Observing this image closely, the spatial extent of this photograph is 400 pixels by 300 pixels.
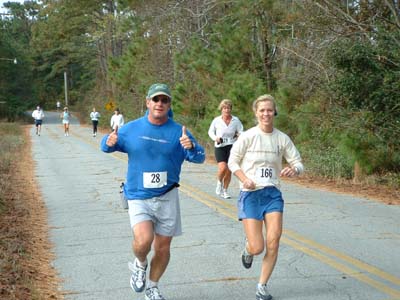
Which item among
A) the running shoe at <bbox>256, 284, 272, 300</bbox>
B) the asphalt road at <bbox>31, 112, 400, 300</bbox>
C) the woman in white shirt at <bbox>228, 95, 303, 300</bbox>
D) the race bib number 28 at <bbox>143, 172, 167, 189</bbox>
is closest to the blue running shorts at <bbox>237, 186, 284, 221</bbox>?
the woman in white shirt at <bbox>228, 95, 303, 300</bbox>

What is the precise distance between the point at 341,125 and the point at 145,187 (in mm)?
9807

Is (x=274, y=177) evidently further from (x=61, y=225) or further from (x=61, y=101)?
(x=61, y=101)

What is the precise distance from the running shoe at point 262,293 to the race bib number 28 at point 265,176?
0.91 m

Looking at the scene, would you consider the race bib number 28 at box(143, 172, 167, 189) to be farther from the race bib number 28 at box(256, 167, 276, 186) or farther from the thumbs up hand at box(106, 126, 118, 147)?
the race bib number 28 at box(256, 167, 276, 186)

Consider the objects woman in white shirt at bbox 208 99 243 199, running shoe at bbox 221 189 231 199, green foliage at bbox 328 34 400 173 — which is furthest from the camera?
green foliage at bbox 328 34 400 173

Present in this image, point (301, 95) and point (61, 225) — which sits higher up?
point (301, 95)

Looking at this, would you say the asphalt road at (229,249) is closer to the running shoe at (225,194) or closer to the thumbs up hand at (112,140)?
the running shoe at (225,194)

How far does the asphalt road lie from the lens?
5.98 metres

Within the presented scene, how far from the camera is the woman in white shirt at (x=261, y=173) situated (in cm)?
562

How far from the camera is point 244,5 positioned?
20.0 m

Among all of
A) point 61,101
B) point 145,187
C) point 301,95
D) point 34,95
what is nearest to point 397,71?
point 301,95

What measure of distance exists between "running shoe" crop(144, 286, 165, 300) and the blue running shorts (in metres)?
1.01

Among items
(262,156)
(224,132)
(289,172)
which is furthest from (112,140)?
(224,132)

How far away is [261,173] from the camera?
5730 millimetres
